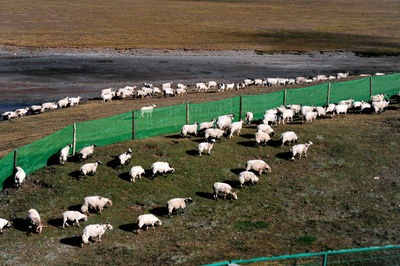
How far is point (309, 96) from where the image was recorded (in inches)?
1179

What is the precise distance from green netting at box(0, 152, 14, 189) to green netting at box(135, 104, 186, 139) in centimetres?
647

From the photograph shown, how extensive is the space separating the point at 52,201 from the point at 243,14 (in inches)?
4298

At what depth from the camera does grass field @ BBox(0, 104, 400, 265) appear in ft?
49.3

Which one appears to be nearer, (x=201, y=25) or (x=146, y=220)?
(x=146, y=220)

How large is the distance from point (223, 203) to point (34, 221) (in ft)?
22.4

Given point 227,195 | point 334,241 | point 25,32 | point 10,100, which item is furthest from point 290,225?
point 25,32

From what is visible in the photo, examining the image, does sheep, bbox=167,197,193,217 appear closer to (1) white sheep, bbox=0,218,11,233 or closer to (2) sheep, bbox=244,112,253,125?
(1) white sheep, bbox=0,218,11,233

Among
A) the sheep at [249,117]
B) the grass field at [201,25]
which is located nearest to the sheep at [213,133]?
the sheep at [249,117]

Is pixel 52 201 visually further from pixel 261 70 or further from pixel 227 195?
pixel 261 70

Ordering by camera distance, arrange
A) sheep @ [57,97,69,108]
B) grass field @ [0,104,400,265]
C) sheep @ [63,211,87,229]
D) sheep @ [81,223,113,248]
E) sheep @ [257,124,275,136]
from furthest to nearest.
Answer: sheep @ [57,97,69,108] → sheep @ [257,124,275,136] → sheep @ [63,211,87,229] → sheep @ [81,223,113,248] → grass field @ [0,104,400,265]

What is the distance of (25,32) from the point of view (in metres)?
86.8

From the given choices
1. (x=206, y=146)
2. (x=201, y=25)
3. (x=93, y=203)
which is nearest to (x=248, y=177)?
(x=206, y=146)

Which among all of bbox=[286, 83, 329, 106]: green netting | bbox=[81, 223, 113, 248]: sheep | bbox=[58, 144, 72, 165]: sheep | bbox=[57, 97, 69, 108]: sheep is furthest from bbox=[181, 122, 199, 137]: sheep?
bbox=[57, 97, 69, 108]: sheep

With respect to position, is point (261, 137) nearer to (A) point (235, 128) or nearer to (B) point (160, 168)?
(A) point (235, 128)
